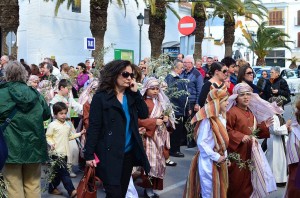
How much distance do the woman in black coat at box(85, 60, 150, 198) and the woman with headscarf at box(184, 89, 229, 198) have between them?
3.30ft

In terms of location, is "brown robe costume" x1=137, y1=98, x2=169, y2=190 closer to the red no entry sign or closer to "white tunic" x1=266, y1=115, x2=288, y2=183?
"white tunic" x1=266, y1=115, x2=288, y2=183

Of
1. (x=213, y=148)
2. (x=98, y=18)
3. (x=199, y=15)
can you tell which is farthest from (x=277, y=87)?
(x=199, y=15)

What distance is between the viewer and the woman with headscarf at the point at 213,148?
5.66 m

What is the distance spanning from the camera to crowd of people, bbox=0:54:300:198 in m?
4.77

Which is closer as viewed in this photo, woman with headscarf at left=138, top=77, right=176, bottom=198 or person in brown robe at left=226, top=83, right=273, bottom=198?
person in brown robe at left=226, top=83, right=273, bottom=198

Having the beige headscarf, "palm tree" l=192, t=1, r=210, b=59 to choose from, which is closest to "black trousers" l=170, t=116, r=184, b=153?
the beige headscarf

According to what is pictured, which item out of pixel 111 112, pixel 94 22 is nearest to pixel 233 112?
pixel 111 112

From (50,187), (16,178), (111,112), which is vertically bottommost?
(50,187)

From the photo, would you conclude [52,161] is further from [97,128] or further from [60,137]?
[97,128]

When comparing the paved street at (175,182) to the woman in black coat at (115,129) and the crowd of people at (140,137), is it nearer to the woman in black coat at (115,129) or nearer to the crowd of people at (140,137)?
the crowd of people at (140,137)

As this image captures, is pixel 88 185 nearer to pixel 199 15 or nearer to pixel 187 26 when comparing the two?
pixel 187 26

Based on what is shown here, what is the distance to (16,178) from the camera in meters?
5.62

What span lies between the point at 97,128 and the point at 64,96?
4.49 meters

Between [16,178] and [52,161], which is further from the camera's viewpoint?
[52,161]
